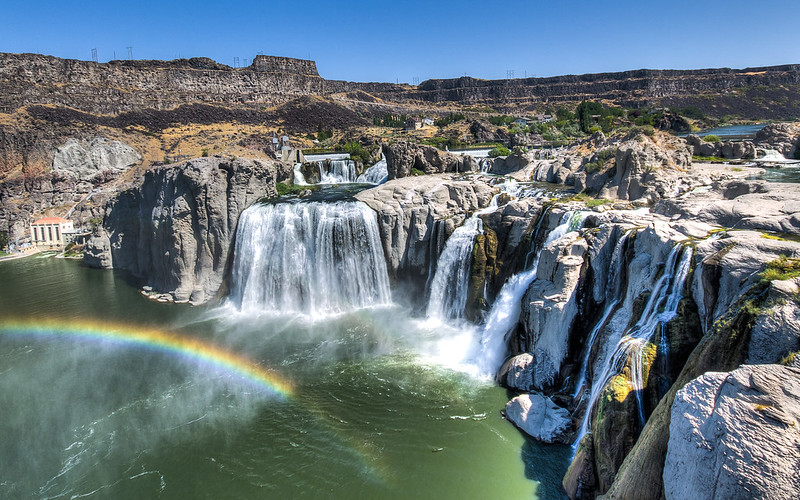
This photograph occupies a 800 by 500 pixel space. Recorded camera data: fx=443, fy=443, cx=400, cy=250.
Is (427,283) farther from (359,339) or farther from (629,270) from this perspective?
(629,270)

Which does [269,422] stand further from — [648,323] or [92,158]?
[92,158]

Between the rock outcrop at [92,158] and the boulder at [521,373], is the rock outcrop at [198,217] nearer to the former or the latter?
the boulder at [521,373]

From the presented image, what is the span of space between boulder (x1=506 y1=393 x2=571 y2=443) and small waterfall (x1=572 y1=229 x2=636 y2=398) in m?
0.94

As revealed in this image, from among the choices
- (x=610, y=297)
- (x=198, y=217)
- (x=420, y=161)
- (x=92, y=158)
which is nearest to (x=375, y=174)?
(x=420, y=161)

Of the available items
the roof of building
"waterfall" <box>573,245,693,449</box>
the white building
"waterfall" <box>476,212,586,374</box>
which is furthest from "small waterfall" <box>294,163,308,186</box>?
"waterfall" <box>573,245,693,449</box>

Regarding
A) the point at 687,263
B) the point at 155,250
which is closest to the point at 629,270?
the point at 687,263

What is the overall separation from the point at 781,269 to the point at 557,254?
7378 millimetres

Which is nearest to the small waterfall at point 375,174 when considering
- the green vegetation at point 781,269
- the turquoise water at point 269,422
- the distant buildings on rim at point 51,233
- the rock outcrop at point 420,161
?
the rock outcrop at point 420,161

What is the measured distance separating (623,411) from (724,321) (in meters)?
2.82

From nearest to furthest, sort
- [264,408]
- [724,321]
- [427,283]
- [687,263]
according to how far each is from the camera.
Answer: [724,321] < [687,263] < [264,408] < [427,283]

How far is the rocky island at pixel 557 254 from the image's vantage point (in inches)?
271

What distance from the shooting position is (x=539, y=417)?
42.8ft

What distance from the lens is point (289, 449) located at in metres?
13.1

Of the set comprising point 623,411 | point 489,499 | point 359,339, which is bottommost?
point 489,499
